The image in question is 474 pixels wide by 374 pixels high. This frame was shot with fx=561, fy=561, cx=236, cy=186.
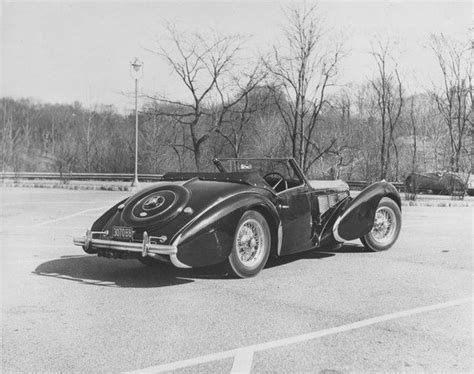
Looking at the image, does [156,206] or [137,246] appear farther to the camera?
[156,206]

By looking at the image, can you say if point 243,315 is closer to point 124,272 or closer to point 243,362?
point 243,362

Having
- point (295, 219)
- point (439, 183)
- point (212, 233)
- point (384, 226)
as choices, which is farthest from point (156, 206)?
point (439, 183)

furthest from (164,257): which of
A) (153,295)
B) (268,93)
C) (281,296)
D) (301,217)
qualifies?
(268,93)

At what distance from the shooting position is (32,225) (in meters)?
10.9

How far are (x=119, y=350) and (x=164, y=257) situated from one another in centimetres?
182

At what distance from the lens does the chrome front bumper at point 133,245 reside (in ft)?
17.5

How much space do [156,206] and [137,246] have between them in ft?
1.88

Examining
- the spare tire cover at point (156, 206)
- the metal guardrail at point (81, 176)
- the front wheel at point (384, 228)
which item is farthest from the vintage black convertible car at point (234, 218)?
the metal guardrail at point (81, 176)

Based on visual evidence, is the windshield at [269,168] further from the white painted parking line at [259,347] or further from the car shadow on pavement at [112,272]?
the white painted parking line at [259,347]

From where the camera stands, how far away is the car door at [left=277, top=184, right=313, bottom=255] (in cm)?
656

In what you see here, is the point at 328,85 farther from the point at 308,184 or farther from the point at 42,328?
the point at 42,328

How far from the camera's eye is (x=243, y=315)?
4605 millimetres

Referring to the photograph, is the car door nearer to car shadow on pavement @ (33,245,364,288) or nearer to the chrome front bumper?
car shadow on pavement @ (33,245,364,288)

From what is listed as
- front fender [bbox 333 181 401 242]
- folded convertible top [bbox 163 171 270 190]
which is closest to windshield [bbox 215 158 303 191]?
folded convertible top [bbox 163 171 270 190]
